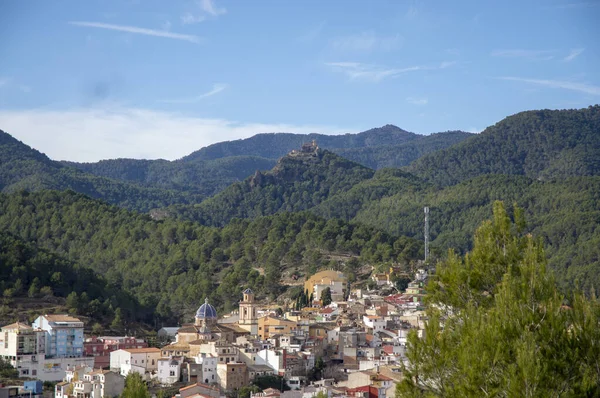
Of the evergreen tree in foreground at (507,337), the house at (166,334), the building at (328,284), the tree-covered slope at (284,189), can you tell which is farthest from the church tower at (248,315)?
the tree-covered slope at (284,189)

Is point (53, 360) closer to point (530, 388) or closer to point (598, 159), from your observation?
point (530, 388)

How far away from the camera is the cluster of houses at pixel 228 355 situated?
3550cm

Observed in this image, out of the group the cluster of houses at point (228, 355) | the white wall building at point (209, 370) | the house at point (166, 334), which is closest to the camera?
the cluster of houses at point (228, 355)

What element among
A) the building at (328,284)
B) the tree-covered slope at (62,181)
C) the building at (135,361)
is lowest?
the building at (135,361)

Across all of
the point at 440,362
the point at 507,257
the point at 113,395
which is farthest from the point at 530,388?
the point at 113,395

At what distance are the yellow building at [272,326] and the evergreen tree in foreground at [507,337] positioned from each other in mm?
30468

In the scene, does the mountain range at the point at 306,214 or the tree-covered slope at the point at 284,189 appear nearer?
the mountain range at the point at 306,214

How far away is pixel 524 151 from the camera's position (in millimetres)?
146125

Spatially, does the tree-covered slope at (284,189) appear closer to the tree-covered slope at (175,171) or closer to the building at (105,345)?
the tree-covered slope at (175,171)

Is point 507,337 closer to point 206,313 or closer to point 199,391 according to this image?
point 199,391

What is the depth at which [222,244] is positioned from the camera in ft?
237

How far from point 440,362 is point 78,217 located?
65288 mm

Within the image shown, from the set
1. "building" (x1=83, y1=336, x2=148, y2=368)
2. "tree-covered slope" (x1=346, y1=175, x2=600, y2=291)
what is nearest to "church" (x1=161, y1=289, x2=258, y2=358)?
"building" (x1=83, y1=336, x2=148, y2=368)

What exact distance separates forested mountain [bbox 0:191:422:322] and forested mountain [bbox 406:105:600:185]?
64843 mm
